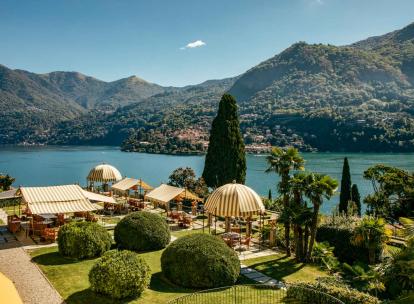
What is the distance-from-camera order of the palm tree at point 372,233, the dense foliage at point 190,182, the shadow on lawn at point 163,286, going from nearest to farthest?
the shadow on lawn at point 163,286, the palm tree at point 372,233, the dense foliage at point 190,182

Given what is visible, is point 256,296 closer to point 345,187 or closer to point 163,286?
point 163,286

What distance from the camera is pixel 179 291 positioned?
13.0m

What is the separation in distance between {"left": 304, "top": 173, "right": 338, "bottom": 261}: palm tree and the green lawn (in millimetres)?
1831

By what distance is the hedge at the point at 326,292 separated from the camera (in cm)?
1118

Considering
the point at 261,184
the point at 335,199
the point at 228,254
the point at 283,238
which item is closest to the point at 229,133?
the point at 283,238

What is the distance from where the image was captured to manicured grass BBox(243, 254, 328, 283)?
15555mm

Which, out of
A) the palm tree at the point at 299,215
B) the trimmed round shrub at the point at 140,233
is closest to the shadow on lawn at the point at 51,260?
the trimmed round shrub at the point at 140,233

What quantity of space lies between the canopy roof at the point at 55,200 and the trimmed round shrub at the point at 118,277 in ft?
27.6

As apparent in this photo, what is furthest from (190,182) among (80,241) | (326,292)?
(326,292)

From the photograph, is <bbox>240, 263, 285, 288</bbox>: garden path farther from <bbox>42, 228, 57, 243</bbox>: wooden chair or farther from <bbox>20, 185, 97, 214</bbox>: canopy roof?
<bbox>42, 228, 57, 243</bbox>: wooden chair

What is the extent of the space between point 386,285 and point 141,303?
8594 millimetres

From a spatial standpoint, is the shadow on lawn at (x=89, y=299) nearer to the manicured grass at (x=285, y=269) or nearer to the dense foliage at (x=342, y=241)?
the manicured grass at (x=285, y=269)

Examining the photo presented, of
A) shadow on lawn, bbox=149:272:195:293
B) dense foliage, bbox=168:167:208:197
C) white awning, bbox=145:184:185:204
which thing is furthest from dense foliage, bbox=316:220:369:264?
dense foliage, bbox=168:167:208:197

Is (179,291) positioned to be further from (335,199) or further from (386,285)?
(335,199)
